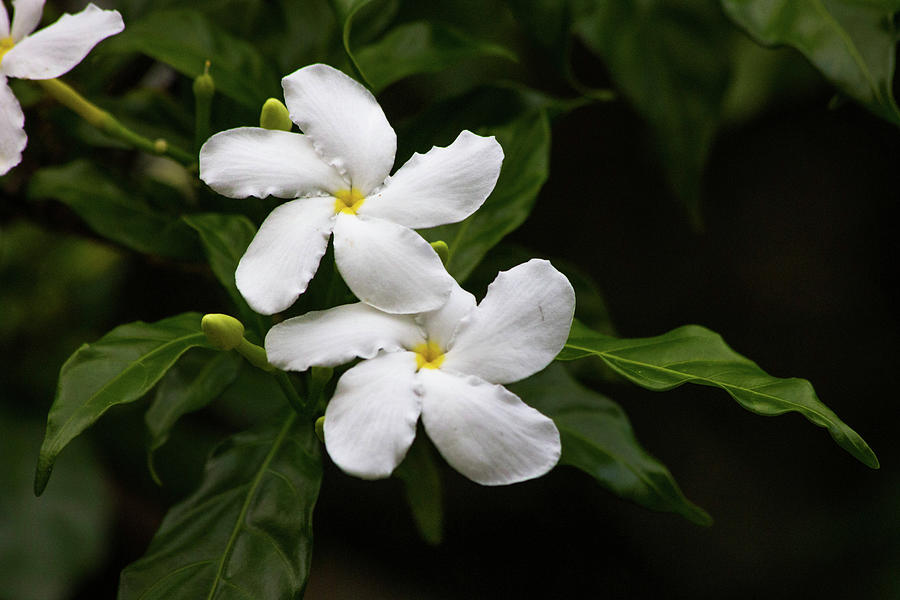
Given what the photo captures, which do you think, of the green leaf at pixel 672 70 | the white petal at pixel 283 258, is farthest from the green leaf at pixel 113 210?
the green leaf at pixel 672 70

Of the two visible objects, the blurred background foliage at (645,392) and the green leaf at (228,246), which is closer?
the green leaf at (228,246)

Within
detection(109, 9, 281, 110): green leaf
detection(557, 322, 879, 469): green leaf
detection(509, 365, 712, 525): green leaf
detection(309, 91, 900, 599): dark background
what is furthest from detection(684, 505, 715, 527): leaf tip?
detection(309, 91, 900, 599): dark background

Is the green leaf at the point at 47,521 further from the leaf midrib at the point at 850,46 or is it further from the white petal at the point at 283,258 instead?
the leaf midrib at the point at 850,46

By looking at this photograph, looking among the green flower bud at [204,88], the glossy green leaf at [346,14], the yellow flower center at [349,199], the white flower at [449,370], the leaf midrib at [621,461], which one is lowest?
the leaf midrib at [621,461]

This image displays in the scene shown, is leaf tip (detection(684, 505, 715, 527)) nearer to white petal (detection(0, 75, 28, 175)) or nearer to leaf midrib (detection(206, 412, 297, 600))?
leaf midrib (detection(206, 412, 297, 600))

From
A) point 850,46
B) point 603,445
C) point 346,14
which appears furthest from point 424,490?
point 850,46

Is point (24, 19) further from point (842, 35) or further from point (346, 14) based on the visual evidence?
point (842, 35)

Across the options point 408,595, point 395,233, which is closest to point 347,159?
point 395,233
